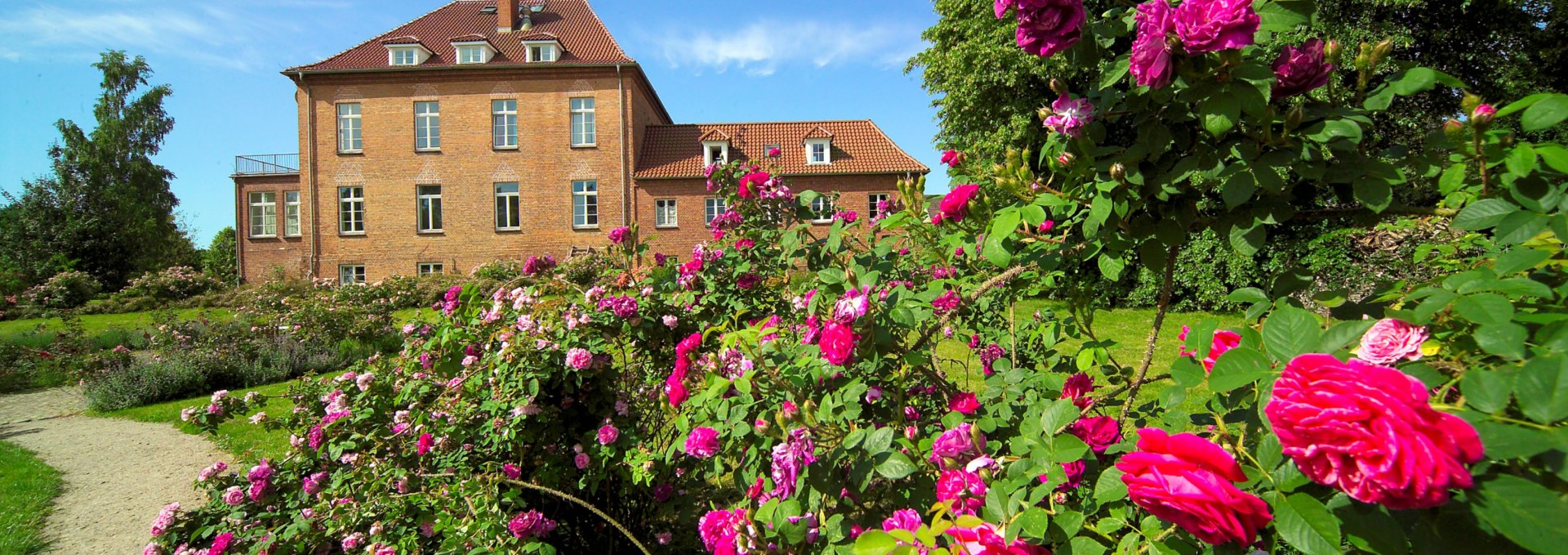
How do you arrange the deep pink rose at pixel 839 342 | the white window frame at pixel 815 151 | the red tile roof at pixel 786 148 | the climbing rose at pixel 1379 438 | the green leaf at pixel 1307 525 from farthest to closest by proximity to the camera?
1. the white window frame at pixel 815 151
2. the red tile roof at pixel 786 148
3. the deep pink rose at pixel 839 342
4. the green leaf at pixel 1307 525
5. the climbing rose at pixel 1379 438

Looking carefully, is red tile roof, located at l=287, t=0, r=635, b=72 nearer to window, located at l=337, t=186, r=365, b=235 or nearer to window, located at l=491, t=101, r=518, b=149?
window, located at l=491, t=101, r=518, b=149

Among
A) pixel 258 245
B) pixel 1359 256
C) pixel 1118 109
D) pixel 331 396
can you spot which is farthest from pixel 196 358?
pixel 258 245

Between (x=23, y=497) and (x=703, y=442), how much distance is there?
508 centimetres

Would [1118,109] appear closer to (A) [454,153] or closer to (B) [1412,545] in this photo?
(B) [1412,545]

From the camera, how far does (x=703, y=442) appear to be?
1.35m

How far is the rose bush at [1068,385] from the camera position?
1.92 feet

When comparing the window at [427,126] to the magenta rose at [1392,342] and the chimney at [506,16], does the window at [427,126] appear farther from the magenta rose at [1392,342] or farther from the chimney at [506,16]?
the magenta rose at [1392,342]

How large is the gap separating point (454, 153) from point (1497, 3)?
76.9 feet

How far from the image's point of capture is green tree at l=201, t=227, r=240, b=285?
72.6 feet

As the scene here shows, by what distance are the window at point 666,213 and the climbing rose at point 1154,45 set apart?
66.3 feet

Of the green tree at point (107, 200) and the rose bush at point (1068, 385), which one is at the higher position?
the green tree at point (107, 200)

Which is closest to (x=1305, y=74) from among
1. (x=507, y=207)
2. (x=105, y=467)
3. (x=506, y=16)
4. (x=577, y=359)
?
(x=577, y=359)

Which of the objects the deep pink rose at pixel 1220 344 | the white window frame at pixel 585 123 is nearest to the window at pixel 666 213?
the white window frame at pixel 585 123

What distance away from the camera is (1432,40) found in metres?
11.0
